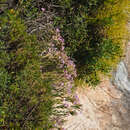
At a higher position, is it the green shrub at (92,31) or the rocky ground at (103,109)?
the green shrub at (92,31)

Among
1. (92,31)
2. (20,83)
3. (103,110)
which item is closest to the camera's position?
(20,83)

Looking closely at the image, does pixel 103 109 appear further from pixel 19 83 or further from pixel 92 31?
pixel 19 83

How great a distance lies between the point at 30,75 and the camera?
2402 mm

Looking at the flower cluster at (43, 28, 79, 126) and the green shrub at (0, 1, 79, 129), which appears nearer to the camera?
the green shrub at (0, 1, 79, 129)

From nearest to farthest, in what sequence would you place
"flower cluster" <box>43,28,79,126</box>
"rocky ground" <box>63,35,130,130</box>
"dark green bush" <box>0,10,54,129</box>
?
1. "dark green bush" <box>0,10,54,129</box>
2. "flower cluster" <box>43,28,79,126</box>
3. "rocky ground" <box>63,35,130,130</box>

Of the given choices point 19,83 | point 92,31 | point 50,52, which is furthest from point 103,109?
point 19,83

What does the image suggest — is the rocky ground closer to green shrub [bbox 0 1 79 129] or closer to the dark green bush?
green shrub [bbox 0 1 79 129]

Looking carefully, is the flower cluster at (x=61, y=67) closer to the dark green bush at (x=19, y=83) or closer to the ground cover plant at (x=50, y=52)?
the ground cover plant at (x=50, y=52)

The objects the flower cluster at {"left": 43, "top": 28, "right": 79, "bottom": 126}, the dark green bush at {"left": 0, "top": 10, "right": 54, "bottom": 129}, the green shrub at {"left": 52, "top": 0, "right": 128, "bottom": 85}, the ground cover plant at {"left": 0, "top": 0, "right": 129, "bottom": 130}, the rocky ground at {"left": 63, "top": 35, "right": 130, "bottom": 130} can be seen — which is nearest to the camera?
the dark green bush at {"left": 0, "top": 10, "right": 54, "bottom": 129}

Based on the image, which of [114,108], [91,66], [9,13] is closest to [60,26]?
[91,66]

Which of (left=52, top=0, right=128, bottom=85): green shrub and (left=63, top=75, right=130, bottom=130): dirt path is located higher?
(left=52, top=0, right=128, bottom=85): green shrub

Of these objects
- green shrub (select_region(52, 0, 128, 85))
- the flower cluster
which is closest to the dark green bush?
the flower cluster

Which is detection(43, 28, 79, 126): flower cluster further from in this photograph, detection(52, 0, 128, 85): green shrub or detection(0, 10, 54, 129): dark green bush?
detection(0, 10, 54, 129): dark green bush

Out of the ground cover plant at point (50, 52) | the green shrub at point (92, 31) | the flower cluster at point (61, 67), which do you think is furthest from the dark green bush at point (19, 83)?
the green shrub at point (92, 31)
